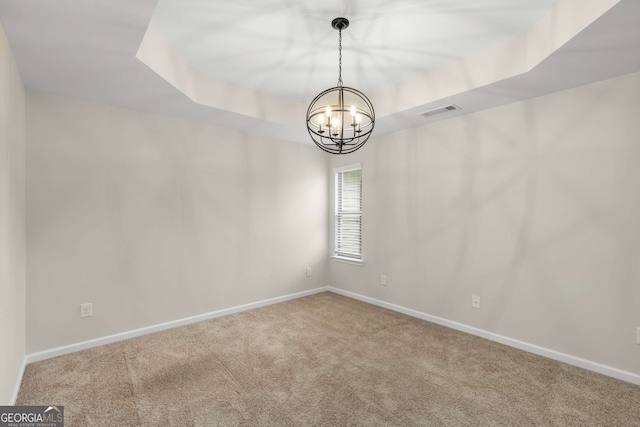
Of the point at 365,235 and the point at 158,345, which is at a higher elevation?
the point at 365,235

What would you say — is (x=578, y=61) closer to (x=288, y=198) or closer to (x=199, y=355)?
(x=288, y=198)

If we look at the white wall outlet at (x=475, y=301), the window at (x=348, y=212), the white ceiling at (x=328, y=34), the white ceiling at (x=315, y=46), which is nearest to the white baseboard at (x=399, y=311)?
the white wall outlet at (x=475, y=301)

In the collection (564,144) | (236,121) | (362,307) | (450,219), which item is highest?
(236,121)

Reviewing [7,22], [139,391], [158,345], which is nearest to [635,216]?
[139,391]

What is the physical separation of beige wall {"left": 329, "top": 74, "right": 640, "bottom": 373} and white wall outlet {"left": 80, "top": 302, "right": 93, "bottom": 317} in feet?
10.9

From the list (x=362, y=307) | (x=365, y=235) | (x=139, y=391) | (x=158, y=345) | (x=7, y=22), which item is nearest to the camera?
(x=7, y=22)

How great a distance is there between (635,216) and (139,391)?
3940 mm

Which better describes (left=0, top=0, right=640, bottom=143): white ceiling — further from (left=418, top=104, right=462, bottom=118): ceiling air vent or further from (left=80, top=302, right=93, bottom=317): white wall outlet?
(left=80, top=302, right=93, bottom=317): white wall outlet

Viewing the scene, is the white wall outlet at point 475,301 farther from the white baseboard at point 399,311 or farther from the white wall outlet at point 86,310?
the white wall outlet at point 86,310

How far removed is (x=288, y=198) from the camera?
461 cm

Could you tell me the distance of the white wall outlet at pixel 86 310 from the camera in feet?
9.75

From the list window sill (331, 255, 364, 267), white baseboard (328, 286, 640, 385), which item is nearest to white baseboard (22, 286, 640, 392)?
white baseboard (328, 286, 640, 385)

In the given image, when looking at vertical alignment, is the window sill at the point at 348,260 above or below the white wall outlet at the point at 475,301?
above

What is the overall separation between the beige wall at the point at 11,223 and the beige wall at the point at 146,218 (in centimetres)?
21
